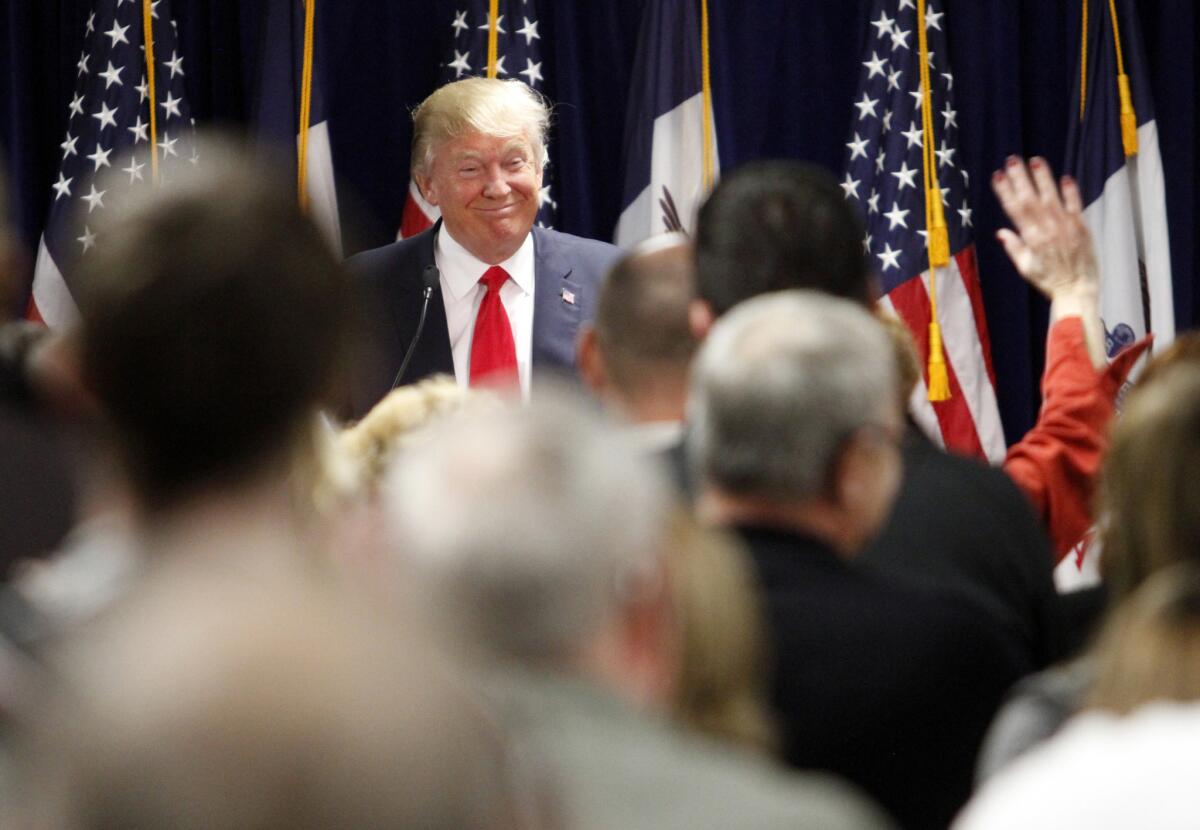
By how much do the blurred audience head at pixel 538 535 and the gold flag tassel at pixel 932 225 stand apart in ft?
12.9

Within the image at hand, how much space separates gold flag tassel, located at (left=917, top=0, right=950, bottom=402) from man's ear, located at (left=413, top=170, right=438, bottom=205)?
151 cm

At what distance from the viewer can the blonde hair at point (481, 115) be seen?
455 centimetres

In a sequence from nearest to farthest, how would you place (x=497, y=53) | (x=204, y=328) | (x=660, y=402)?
1. (x=204, y=328)
2. (x=660, y=402)
3. (x=497, y=53)

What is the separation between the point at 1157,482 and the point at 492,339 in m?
2.87

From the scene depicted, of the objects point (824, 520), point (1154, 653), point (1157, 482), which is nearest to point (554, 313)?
point (824, 520)

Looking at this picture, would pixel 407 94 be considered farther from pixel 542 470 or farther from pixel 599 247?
pixel 542 470

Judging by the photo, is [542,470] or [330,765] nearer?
[330,765]

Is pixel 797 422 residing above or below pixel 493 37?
below

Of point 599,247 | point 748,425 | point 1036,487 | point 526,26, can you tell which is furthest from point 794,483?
point 526,26

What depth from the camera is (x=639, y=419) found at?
8.00 ft

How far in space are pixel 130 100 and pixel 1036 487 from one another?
11.5ft

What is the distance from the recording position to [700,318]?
246cm

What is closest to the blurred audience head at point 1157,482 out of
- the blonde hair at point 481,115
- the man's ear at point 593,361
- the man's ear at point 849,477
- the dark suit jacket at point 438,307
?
the man's ear at point 849,477

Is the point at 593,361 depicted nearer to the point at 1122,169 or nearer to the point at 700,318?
the point at 700,318
